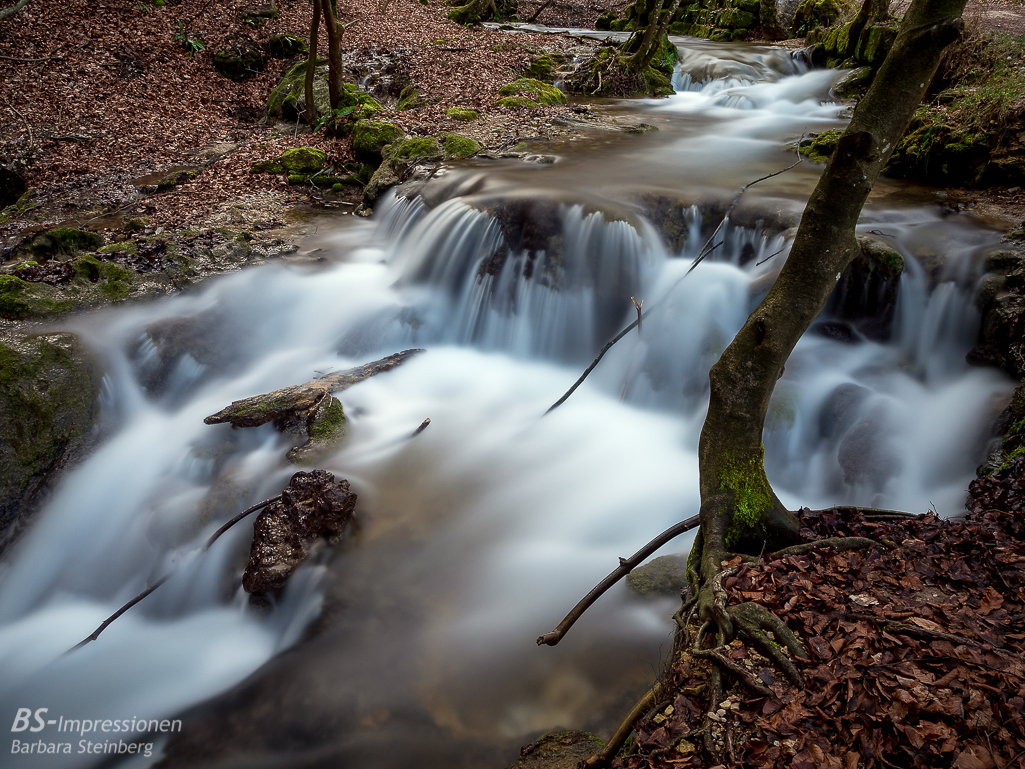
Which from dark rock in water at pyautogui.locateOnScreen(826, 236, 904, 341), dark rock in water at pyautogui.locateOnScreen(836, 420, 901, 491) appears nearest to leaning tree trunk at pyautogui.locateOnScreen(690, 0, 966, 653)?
dark rock in water at pyautogui.locateOnScreen(836, 420, 901, 491)

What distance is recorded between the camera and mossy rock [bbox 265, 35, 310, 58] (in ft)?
52.6

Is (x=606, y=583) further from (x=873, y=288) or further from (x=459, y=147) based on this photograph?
(x=459, y=147)

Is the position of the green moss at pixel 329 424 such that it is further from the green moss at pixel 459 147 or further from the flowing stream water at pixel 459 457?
the green moss at pixel 459 147

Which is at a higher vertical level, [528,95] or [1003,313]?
[528,95]

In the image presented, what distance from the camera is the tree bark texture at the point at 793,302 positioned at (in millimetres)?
2408

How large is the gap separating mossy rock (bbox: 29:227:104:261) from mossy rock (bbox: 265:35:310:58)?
37.0 ft

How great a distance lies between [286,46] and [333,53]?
18.1 ft

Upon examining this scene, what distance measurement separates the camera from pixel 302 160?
11.5 meters

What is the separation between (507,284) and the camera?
25.6 feet

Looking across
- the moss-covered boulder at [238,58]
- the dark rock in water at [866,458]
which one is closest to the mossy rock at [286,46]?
the moss-covered boulder at [238,58]

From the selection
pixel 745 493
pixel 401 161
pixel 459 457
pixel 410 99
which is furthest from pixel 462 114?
pixel 745 493

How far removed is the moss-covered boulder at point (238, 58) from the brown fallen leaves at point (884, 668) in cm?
1783

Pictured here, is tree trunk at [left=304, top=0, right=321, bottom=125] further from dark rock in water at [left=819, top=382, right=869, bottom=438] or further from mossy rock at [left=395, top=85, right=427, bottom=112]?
dark rock in water at [left=819, top=382, right=869, bottom=438]

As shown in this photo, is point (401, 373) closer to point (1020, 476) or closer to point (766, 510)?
point (766, 510)
